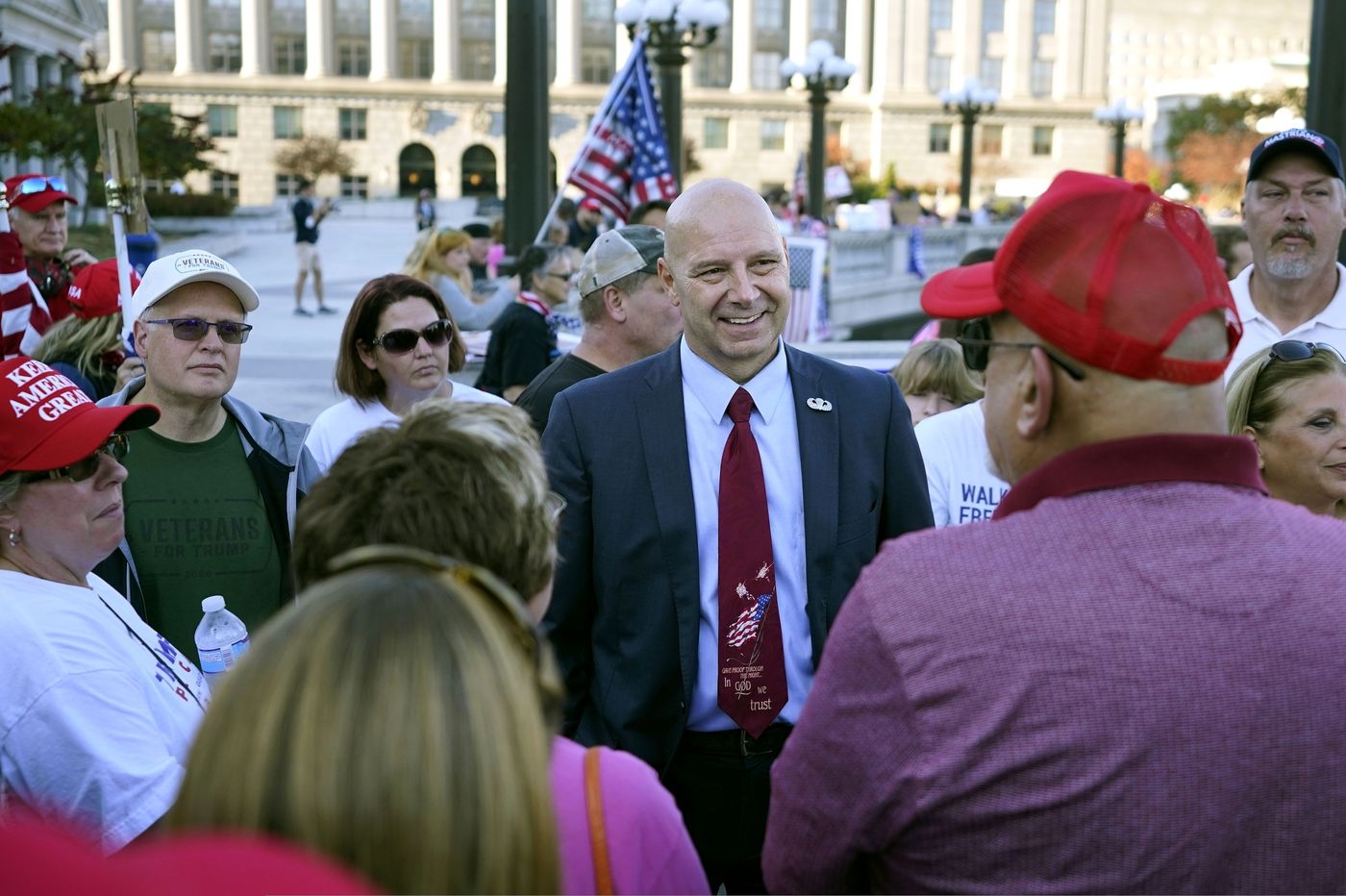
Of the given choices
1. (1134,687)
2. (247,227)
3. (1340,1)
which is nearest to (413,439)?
(1134,687)

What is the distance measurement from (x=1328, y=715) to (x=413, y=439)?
134 centimetres

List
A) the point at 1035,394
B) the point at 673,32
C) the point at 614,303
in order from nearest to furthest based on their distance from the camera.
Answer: the point at 1035,394 → the point at 614,303 → the point at 673,32

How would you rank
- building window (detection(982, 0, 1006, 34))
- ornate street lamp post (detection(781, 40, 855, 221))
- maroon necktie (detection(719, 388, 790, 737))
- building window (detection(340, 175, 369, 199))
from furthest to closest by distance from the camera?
building window (detection(982, 0, 1006, 34)) → building window (detection(340, 175, 369, 199)) → ornate street lamp post (detection(781, 40, 855, 221)) → maroon necktie (detection(719, 388, 790, 737))

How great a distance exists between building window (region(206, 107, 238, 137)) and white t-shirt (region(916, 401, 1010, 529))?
76.2 metres

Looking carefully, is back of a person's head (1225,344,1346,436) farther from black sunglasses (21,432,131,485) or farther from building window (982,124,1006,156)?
building window (982,124,1006,156)

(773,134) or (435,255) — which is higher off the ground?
(773,134)

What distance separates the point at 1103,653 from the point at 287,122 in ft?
261

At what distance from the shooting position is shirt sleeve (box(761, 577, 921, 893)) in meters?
1.72

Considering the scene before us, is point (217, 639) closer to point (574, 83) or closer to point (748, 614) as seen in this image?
point (748, 614)

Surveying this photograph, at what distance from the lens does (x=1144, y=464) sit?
1.77 meters

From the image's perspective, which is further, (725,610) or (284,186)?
(284,186)

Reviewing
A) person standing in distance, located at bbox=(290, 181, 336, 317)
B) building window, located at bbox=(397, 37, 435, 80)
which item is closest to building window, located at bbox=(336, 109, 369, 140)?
→ building window, located at bbox=(397, 37, 435, 80)

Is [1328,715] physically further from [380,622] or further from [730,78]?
[730,78]

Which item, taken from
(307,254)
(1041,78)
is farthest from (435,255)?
(1041,78)
